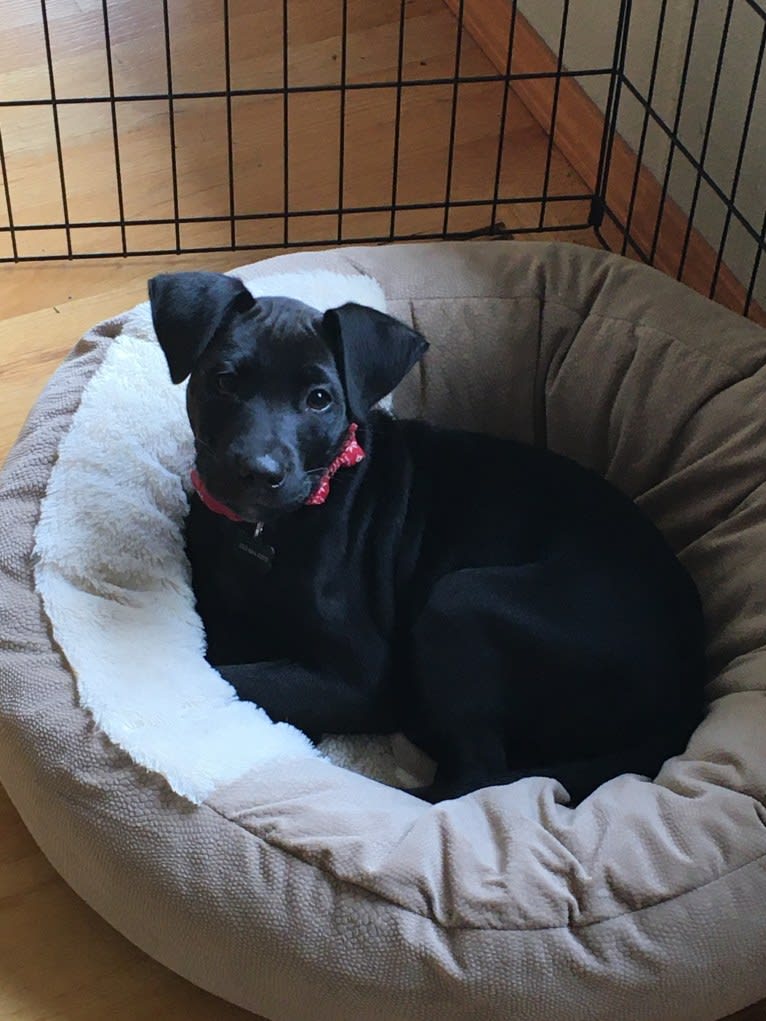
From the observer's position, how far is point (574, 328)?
7.92 ft

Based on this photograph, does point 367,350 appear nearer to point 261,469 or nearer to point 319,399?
point 319,399

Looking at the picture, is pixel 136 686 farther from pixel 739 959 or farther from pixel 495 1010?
pixel 739 959

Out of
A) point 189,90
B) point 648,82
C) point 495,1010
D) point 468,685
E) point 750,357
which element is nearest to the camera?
point 495,1010

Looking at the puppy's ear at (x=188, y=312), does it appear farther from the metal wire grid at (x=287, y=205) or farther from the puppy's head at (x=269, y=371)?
the metal wire grid at (x=287, y=205)

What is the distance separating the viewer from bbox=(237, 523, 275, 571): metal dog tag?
6.56 feet

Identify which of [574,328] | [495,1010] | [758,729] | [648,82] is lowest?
[495,1010]

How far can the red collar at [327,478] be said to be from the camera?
1.96 m

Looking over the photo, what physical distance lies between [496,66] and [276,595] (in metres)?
1.82

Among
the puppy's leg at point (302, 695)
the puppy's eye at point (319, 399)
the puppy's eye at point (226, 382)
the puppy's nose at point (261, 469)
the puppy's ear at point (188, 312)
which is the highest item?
the puppy's ear at point (188, 312)

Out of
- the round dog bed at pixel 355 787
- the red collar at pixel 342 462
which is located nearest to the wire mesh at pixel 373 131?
the round dog bed at pixel 355 787

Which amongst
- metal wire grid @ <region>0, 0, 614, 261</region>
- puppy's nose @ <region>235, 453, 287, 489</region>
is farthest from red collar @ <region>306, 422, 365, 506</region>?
metal wire grid @ <region>0, 0, 614, 261</region>

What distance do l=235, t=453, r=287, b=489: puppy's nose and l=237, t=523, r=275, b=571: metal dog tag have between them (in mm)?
199

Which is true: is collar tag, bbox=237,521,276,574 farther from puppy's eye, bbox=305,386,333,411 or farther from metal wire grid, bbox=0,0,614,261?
metal wire grid, bbox=0,0,614,261

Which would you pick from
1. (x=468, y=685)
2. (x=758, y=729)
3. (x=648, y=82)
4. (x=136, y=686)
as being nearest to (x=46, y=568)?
(x=136, y=686)
